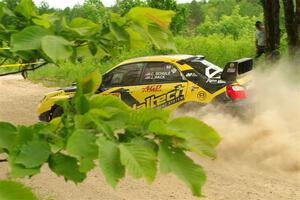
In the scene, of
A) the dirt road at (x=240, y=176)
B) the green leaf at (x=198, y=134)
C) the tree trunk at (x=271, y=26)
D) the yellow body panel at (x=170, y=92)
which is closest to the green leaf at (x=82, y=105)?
the green leaf at (x=198, y=134)

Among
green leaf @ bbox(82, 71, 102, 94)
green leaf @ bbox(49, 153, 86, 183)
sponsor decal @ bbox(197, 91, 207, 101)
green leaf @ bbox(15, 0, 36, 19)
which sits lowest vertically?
sponsor decal @ bbox(197, 91, 207, 101)

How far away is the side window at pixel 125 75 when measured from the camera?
34.4 ft

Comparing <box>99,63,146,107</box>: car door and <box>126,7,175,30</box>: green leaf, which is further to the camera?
<box>99,63,146,107</box>: car door

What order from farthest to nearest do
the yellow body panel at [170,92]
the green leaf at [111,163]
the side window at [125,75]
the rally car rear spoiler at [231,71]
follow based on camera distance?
the side window at [125,75] → the yellow body panel at [170,92] → the rally car rear spoiler at [231,71] → the green leaf at [111,163]

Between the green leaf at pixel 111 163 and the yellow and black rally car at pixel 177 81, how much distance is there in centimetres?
841

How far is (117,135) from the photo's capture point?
3.70 ft

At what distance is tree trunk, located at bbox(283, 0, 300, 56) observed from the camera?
13.8 metres

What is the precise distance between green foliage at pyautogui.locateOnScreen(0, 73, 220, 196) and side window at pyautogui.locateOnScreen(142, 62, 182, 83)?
8.82 m

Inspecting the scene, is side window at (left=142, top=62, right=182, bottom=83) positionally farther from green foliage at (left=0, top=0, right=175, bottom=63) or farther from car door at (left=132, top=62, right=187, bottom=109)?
green foliage at (left=0, top=0, right=175, bottom=63)

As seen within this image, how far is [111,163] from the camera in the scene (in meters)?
1.05

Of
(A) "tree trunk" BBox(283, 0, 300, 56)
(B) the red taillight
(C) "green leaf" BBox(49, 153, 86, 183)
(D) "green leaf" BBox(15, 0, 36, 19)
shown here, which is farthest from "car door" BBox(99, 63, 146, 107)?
(C) "green leaf" BBox(49, 153, 86, 183)

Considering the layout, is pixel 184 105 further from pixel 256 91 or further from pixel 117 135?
pixel 117 135

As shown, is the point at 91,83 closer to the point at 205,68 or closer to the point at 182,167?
the point at 182,167

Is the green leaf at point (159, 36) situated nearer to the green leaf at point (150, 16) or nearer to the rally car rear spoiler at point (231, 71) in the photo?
the green leaf at point (150, 16)
